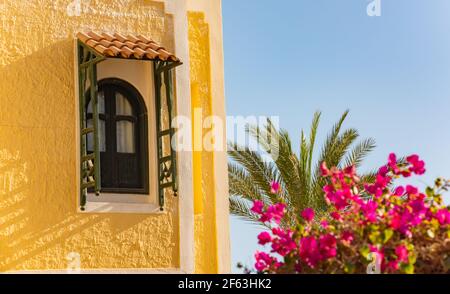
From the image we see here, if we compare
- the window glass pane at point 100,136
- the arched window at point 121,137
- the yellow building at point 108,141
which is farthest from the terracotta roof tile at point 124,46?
the window glass pane at point 100,136

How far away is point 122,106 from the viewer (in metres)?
14.3

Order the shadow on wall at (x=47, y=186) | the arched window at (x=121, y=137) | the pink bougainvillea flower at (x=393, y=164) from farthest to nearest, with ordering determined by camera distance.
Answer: the arched window at (x=121, y=137)
the shadow on wall at (x=47, y=186)
the pink bougainvillea flower at (x=393, y=164)

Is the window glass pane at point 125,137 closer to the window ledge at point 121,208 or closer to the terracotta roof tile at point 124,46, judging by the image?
the window ledge at point 121,208

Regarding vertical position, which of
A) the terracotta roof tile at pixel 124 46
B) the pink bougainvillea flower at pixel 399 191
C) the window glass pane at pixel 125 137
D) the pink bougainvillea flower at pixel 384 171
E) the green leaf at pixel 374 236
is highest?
the terracotta roof tile at pixel 124 46

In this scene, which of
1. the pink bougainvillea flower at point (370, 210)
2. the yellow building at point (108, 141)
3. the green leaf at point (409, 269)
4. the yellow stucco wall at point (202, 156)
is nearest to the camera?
the green leaf at point (409, 269)

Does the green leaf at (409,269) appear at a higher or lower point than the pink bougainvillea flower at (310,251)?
lower

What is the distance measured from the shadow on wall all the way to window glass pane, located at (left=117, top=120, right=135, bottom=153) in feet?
2.48

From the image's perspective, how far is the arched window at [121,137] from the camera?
552 inches

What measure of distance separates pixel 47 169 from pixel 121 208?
3.84 ft

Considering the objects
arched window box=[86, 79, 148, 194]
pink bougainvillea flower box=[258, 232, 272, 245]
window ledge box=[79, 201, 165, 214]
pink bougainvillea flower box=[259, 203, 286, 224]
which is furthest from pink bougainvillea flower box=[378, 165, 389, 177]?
arched window box=[86, 79, 148, 194]

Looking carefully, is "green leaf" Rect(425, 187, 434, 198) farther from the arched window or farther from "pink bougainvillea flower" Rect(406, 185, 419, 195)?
the arched window

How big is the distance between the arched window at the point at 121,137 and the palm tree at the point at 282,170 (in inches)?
263

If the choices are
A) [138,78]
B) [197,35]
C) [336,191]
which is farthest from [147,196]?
[336,191]
